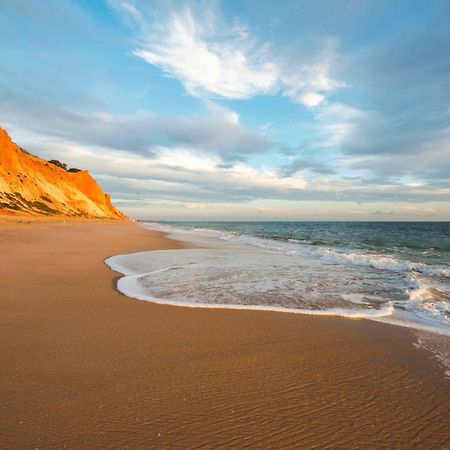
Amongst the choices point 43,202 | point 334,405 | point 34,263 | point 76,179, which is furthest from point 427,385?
point 76,179

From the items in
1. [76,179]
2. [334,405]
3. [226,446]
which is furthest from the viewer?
[76,179]

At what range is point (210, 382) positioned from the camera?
10.3 feet

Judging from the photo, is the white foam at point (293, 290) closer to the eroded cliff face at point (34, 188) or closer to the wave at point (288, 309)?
the wave at point (288, 309)

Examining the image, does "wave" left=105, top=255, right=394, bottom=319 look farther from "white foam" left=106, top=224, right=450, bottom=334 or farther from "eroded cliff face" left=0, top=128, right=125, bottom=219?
"eroded cliff face" left=0, top=128, right=125, bottom=219

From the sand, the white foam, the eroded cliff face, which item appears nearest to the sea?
the white foam

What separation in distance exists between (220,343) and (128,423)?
1.86 meters

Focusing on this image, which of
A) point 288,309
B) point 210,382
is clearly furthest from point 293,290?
point 210,382

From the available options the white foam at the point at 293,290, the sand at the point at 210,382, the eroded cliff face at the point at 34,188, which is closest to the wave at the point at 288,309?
the white foam at the point at 293,290

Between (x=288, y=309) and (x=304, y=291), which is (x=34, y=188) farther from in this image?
(x=288, y=309)

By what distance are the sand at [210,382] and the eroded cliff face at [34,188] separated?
3787cm

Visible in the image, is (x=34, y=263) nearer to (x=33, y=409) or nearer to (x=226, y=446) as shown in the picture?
(x=33, y=409)

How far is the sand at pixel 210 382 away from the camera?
241 cm

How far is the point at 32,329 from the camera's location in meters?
4.37

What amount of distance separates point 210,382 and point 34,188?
2111 inches
